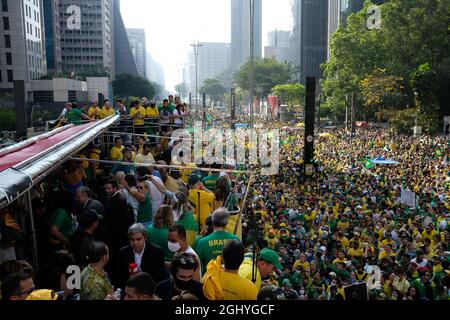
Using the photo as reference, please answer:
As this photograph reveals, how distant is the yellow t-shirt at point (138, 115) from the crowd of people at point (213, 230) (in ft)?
0.10

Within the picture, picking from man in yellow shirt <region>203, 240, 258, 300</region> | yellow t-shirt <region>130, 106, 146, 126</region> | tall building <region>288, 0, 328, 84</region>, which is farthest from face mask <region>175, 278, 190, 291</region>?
tall building <region>288, 0, 328, 84</region>

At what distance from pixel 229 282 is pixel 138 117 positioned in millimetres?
10654

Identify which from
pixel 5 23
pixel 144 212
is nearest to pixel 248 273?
pixel 144 212

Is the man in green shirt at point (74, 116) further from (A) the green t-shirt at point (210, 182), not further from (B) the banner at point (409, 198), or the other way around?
(B) the banner at point (409, 198)

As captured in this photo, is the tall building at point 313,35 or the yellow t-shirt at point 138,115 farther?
the tall building at point 313,35

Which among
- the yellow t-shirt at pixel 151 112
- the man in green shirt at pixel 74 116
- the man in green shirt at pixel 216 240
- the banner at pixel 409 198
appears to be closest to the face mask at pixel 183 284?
the man in green shirt at pixel 216 240

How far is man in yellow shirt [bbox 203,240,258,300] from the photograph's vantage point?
3971 millimetres

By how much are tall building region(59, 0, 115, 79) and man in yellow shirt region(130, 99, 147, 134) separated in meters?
99.7

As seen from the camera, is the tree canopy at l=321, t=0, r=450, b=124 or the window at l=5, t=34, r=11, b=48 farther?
the window at l=5, t=34, r=11, b=48

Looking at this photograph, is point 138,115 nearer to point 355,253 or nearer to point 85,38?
point 355,253

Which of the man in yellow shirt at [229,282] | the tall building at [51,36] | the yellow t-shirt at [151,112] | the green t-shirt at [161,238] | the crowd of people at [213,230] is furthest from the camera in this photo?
the tall building at [51,36]

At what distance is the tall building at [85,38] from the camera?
11081cm

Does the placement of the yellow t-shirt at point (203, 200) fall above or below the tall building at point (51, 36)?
below

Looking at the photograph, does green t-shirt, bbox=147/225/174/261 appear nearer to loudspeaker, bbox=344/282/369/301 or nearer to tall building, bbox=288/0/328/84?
loudspeaker, bbox=344/282/369/301
